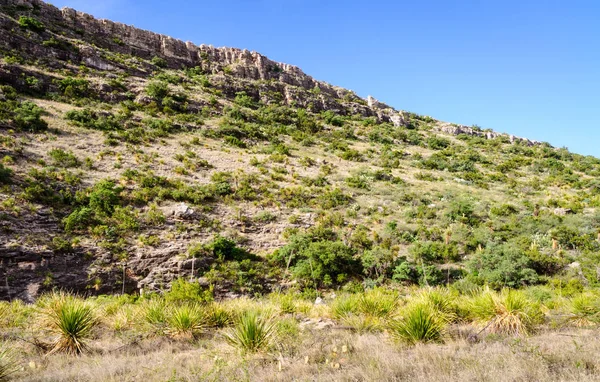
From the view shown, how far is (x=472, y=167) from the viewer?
1303 inches

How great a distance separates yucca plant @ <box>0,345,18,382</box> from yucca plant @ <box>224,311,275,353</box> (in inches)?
122

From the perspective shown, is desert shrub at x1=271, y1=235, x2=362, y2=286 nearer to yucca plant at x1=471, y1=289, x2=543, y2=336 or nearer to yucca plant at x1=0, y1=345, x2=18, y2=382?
yucca plant at x1=471, y1=289, x2=543, y2=336

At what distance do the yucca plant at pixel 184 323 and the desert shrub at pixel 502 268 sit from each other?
37.2ft

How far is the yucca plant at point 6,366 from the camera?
435cm

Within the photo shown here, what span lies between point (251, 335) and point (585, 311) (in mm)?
7326

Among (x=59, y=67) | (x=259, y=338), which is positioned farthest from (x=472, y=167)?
(x=59, y=67)

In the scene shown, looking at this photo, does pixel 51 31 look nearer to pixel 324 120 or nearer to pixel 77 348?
pixel 324 120

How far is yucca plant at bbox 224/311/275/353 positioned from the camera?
17.9ft

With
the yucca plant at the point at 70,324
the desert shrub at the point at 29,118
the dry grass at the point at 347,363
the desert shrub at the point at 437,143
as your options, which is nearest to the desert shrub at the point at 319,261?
the dry grass at the point at 347,363

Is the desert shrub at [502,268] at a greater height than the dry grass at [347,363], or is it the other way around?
the desert shrub at [502,268]

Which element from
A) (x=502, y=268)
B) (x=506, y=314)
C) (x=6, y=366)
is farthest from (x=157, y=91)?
(x=506, y=314)

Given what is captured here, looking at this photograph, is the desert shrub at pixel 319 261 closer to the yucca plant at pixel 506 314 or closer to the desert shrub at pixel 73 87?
the yucca plant at pixel 506 314

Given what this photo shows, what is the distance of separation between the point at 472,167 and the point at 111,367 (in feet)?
118

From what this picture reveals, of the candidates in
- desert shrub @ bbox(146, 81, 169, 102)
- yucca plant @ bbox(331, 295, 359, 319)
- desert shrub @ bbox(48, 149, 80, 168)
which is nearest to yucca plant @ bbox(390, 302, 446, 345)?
yucca plant @ bbox(331, 295, 359, 319)
